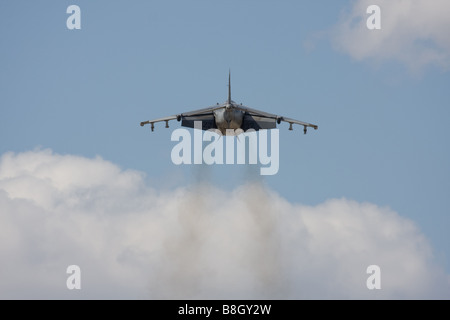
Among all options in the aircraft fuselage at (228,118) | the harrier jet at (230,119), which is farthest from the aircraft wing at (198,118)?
the aircraft fuselage at (228,118)

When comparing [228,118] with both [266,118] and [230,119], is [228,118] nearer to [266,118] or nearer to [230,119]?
[230,119]

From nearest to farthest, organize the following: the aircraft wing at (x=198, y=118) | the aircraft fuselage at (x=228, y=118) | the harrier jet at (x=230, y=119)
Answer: the aircraft fuselage at (x=228, y=118), the harrier jet at (x=230, y=119), the aircraft wing at (x=198, y=118)

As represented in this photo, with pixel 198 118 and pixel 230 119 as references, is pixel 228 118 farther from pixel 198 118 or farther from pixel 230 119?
pixel 198 118

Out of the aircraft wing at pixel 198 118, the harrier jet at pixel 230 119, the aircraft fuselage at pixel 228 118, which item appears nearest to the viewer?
the aircraft fuselage at pixel 228 118

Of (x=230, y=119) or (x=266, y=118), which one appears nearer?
(x=230, y=119)

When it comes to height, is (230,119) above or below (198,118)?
below

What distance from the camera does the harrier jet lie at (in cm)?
13588

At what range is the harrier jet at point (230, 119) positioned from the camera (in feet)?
446

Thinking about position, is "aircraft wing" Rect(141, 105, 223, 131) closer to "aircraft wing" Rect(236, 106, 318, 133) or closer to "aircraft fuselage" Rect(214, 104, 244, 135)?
"aircraft fuselage" Rect(214, 104, 244, 135)

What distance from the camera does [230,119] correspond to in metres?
136

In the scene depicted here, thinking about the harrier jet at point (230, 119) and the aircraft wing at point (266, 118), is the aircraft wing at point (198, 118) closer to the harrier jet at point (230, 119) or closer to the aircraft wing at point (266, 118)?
the harrier jet at point (230, 119)

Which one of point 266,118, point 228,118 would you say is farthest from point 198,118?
point 266,118
